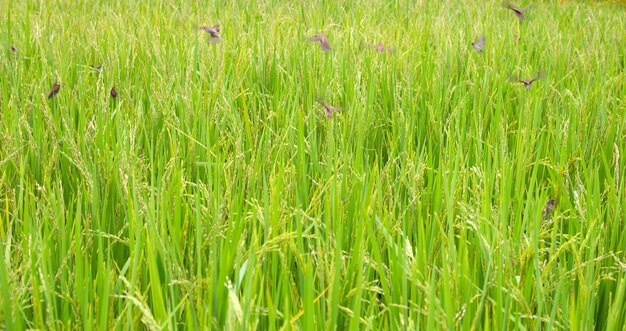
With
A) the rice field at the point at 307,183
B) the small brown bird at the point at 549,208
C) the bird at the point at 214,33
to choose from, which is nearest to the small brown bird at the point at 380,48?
the rice field at the point at 307,183

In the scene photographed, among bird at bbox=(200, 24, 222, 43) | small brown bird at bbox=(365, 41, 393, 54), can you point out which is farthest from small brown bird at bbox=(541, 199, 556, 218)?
bird at bbox=(200, 24, 222, 43)

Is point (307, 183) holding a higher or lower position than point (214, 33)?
lower

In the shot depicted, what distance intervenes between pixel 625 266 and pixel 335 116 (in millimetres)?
1005

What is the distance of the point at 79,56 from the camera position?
2572 mm

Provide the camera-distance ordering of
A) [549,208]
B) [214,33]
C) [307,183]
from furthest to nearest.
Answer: [214,33]
[307,183]
[549,208]

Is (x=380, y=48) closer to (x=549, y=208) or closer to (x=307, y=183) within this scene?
(x=307, y=183)

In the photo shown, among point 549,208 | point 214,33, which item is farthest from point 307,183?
point 214,33

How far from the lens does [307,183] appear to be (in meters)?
1.46

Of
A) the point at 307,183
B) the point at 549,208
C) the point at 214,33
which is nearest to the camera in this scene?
the point at 549,208

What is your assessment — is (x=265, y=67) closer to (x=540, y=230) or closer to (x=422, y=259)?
(x=540, y=230)

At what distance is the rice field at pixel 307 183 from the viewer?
91 cm

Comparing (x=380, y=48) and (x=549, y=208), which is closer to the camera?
(x=549, y=208)

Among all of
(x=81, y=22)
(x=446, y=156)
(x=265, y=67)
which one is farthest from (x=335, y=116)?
(x=81, y=22)

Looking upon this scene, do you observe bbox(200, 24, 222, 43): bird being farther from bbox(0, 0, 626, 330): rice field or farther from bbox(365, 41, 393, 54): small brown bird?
bbox(365, 41, 393, 54): small brown bird
